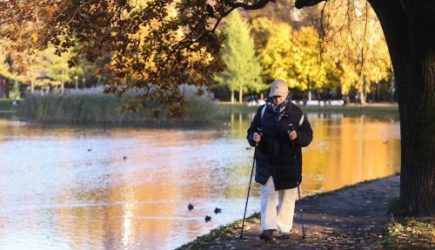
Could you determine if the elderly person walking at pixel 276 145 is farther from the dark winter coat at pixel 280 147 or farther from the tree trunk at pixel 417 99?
the tree trunk at pixel 417 99

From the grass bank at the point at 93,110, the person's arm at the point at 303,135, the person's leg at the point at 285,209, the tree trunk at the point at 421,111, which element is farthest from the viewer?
the grass bank at the point at 93,110

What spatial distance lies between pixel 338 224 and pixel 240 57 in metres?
63.3

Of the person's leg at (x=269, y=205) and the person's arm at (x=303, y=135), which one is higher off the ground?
the person's arm at (x=303, y=135)

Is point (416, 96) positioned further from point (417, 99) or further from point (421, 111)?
point (421, 111)

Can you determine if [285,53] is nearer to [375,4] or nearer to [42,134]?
[42,134]

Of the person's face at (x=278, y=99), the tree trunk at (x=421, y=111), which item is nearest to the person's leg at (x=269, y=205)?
the person's face at (x=278, y=99)

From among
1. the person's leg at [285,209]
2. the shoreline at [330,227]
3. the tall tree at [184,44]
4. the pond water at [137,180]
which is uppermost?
the tall tree at [184,44]

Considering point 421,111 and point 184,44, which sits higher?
point 184,44

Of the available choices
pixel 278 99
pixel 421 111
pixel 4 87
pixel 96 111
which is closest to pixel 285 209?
pixel 278 99

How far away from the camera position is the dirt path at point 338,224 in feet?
26.5

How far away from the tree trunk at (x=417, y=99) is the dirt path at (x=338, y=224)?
0.62 m

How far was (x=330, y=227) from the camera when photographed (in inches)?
359

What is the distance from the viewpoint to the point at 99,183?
57.0ft

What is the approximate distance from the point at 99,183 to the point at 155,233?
6.39 m
